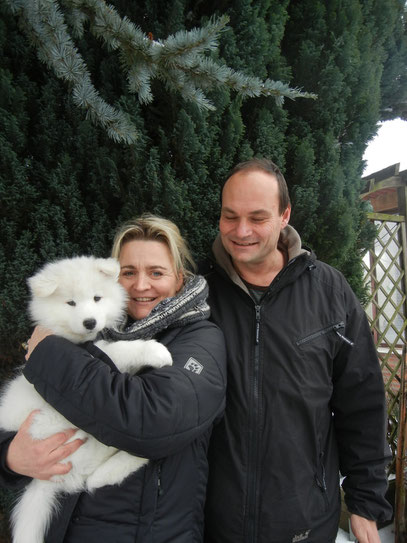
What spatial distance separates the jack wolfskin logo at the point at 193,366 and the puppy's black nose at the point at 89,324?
521mm

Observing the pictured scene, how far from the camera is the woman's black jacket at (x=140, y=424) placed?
1255mm

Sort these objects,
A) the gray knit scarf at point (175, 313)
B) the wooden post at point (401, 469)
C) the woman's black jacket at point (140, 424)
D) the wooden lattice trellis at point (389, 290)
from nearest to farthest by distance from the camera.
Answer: the woman's black jacket at point (140, 424) < the gray knit scarf at point (175, 313) < the wooden post at point (401, 469) < the wooden lattice trellis at point (389, 290)

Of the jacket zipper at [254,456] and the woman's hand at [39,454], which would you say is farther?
the jacket zipper at [254,456]

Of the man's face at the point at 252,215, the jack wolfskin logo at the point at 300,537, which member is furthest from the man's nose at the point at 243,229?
the jack wolfskin logo at the point at 300,537

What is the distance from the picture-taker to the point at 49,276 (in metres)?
1.74

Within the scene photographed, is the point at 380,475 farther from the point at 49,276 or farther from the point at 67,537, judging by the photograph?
the point at 49,276

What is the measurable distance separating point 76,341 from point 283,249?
1213mm

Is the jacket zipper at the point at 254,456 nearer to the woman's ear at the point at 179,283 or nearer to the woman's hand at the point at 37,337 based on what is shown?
the woman's ear at the point at 179,283

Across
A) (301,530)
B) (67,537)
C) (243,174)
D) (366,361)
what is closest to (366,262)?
(366,361)

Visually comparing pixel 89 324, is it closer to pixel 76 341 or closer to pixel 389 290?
pixel 76 341

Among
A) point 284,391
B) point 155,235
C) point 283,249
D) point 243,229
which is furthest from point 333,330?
point 155,235

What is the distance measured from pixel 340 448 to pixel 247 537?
672 mm

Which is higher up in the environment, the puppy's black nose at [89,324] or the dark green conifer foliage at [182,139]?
the dark green conifer foliage at [182,139]

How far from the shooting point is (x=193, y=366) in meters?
1.42
